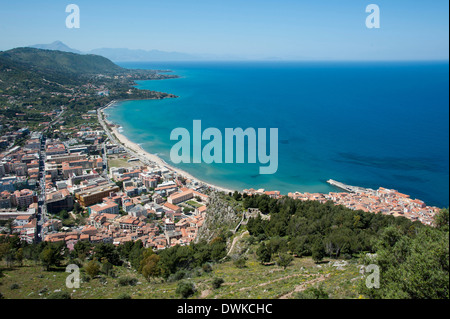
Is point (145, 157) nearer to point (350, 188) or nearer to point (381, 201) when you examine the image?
point (350, 188)

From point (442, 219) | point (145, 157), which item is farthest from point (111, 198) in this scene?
point (442, 219)

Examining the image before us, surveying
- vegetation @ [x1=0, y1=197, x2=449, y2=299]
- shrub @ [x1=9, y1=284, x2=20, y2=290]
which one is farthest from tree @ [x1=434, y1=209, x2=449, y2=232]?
shrub @ [x1=9, y1=284, x2=20, y2=290]

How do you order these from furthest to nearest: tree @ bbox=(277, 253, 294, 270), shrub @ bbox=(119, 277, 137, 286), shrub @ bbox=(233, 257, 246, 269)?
shrub @ bbox=(233, 257, 246, 269)
shrub @ bbox=(119, 277, 137, 286)
tree @ bbox=(277, 253, 294, 270)

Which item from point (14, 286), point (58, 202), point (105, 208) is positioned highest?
point (14, 286)

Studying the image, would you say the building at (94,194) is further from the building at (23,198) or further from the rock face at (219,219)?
the rock face at (219,219)

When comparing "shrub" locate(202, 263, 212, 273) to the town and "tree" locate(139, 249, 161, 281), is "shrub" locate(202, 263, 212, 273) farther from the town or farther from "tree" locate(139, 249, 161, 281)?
the town

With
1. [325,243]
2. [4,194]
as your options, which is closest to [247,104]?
[4,194]
